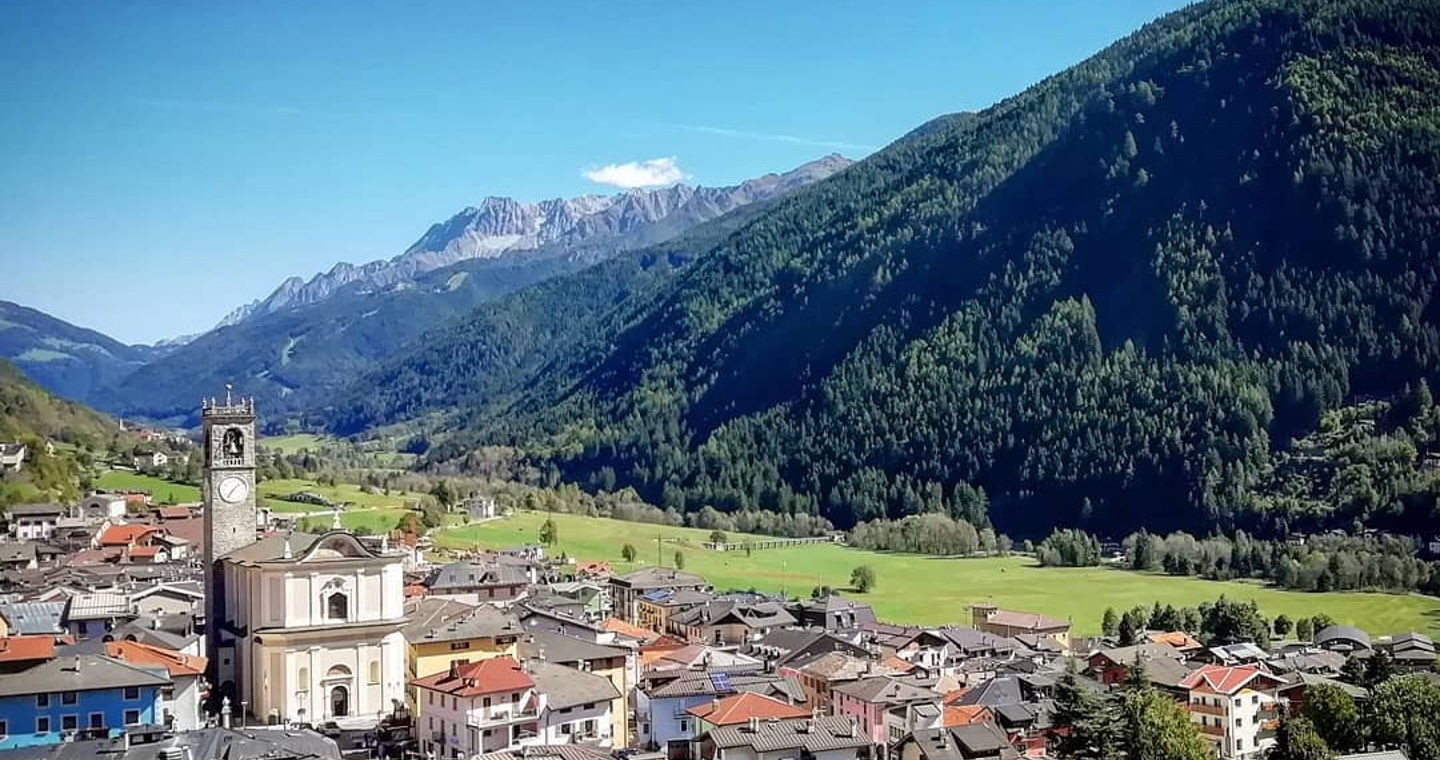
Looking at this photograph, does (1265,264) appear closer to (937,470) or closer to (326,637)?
(937,470)

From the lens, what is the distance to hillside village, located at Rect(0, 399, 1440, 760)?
4522 centimetres

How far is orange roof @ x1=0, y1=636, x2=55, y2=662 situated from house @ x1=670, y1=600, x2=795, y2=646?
120ft

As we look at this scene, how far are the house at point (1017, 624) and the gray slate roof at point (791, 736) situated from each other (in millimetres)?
38031

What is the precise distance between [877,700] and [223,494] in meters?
27.0

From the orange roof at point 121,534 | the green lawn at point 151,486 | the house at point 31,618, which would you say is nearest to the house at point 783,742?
the house at point 31,618

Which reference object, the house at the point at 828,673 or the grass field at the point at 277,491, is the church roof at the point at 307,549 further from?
the grass field at the point at 277,491

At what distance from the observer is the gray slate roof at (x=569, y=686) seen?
4972 cm

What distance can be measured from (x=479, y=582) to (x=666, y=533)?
64.4m

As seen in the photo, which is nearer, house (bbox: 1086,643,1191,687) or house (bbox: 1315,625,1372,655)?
house (bbox: 1086,643,1191,687)

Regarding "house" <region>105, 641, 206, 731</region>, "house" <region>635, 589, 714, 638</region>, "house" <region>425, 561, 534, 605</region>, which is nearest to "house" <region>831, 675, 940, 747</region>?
"house" <region>105, 641, 206, 731</region>

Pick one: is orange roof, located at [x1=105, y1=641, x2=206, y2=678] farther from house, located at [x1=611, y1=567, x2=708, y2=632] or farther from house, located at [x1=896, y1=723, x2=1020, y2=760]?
house, located at [x1=611, y1=567, x2=708, y2=632]

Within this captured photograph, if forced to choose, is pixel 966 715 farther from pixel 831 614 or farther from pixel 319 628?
pixel 831 614

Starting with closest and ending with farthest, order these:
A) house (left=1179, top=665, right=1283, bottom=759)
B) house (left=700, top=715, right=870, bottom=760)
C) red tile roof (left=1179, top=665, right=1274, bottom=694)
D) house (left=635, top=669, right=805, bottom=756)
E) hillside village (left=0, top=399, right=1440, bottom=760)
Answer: hillside village (left=0, top=399, right=1440, bottom=760)
house (left=700, top=715, right=870, bottom=760)
house (left=635, top=669, right=805, bottom=756)
house (left=1179, top=665, right=1283, bottom=759)
red tile roof (left=1179, top=665, right=1274, bottom=694)

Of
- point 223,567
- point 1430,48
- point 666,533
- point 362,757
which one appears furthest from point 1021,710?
point 1430,48
